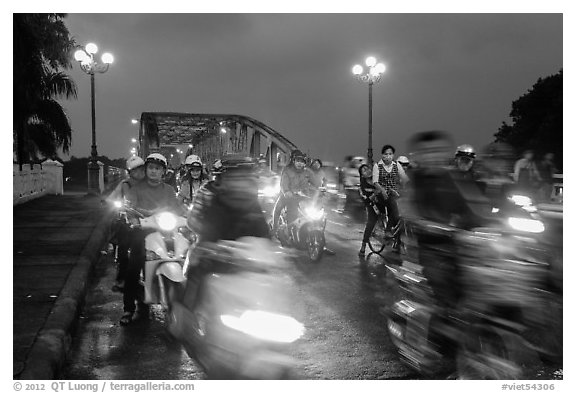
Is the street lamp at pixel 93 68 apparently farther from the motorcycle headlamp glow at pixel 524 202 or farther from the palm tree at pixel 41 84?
the motorcycle headlamp glow at pixel 524 202

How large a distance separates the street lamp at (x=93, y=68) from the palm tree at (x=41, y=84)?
0.52m

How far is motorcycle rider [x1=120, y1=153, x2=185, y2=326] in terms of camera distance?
4.79 m

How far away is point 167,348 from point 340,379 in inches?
54.9

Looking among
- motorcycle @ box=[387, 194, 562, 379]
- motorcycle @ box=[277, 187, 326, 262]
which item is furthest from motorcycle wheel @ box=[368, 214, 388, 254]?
motorcycle @ box=[387, 194, 562, 379]

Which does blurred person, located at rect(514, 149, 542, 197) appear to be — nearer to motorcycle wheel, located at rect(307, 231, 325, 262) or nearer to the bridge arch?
motorcycle wheel, located at rect(307, 231, 325, 262)

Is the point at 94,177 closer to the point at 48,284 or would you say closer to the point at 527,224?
the point at 48,284

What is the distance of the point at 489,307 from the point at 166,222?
2.64 meters

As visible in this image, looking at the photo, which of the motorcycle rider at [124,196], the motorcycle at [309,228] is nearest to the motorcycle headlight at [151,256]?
the motorcycle rider at [124,196]

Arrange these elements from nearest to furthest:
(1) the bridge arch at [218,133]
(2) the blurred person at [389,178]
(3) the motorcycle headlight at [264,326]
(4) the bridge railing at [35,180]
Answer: (3) the motorcycle headlight at [264,326], (2) the blurred person at [389,178], (4) the bridge railing at [35,180], (1) the bridge arch at [218,133]

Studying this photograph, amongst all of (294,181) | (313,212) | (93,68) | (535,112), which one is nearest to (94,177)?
(93,68)

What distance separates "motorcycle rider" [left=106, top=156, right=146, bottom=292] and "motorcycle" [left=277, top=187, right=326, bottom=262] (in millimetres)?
3010

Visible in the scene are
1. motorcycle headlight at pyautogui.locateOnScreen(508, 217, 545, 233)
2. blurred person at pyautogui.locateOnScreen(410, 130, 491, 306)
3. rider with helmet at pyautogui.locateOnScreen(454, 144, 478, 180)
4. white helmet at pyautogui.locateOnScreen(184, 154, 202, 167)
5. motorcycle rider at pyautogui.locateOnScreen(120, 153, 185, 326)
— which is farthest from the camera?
white helmet at pyautogui.locateOnScreen(184, 154, 202, 167)

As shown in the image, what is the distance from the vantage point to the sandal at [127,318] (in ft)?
16.0
